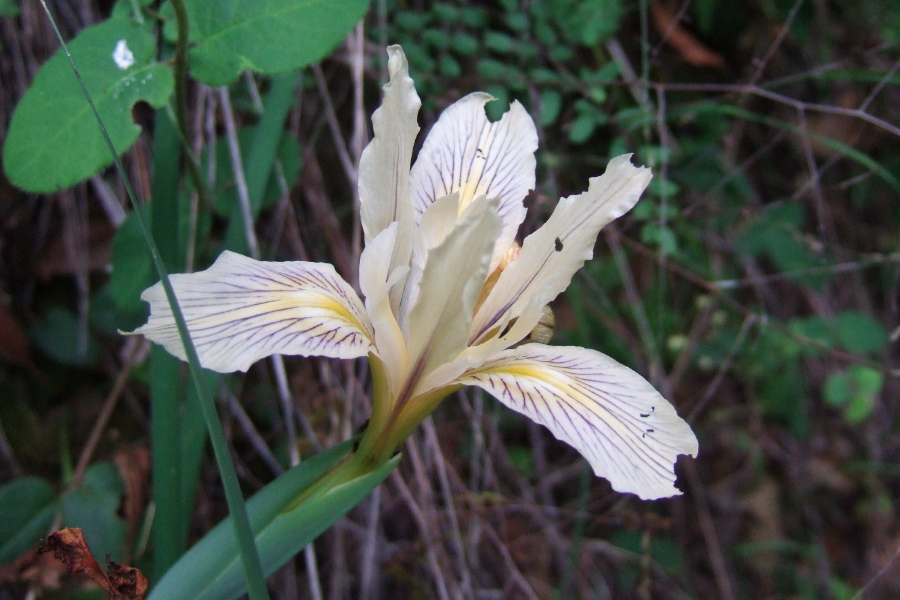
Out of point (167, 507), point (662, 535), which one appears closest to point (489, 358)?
point (167, 507)

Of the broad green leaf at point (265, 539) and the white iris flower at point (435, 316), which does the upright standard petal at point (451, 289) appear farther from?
the broad green leaf at point (265, 539)

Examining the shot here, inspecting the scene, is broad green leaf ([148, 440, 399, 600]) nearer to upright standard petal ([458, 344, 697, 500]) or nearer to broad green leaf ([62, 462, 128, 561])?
upright standard petal ([458, 344, 697, 500])

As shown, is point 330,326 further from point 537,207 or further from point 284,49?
point 537,207

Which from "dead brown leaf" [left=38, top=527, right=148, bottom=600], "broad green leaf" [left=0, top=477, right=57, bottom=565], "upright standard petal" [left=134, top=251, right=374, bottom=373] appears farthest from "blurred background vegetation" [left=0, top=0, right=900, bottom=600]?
"upright standard petal" [left=134, top=251, right=374, bottom=373]

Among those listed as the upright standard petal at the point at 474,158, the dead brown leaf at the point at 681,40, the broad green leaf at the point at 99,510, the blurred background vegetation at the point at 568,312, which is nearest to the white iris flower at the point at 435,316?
the upright standard petal at the point at 474,158

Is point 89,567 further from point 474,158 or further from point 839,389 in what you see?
point 839,389

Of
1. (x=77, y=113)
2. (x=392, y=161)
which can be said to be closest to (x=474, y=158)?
(x=392, y=161)
